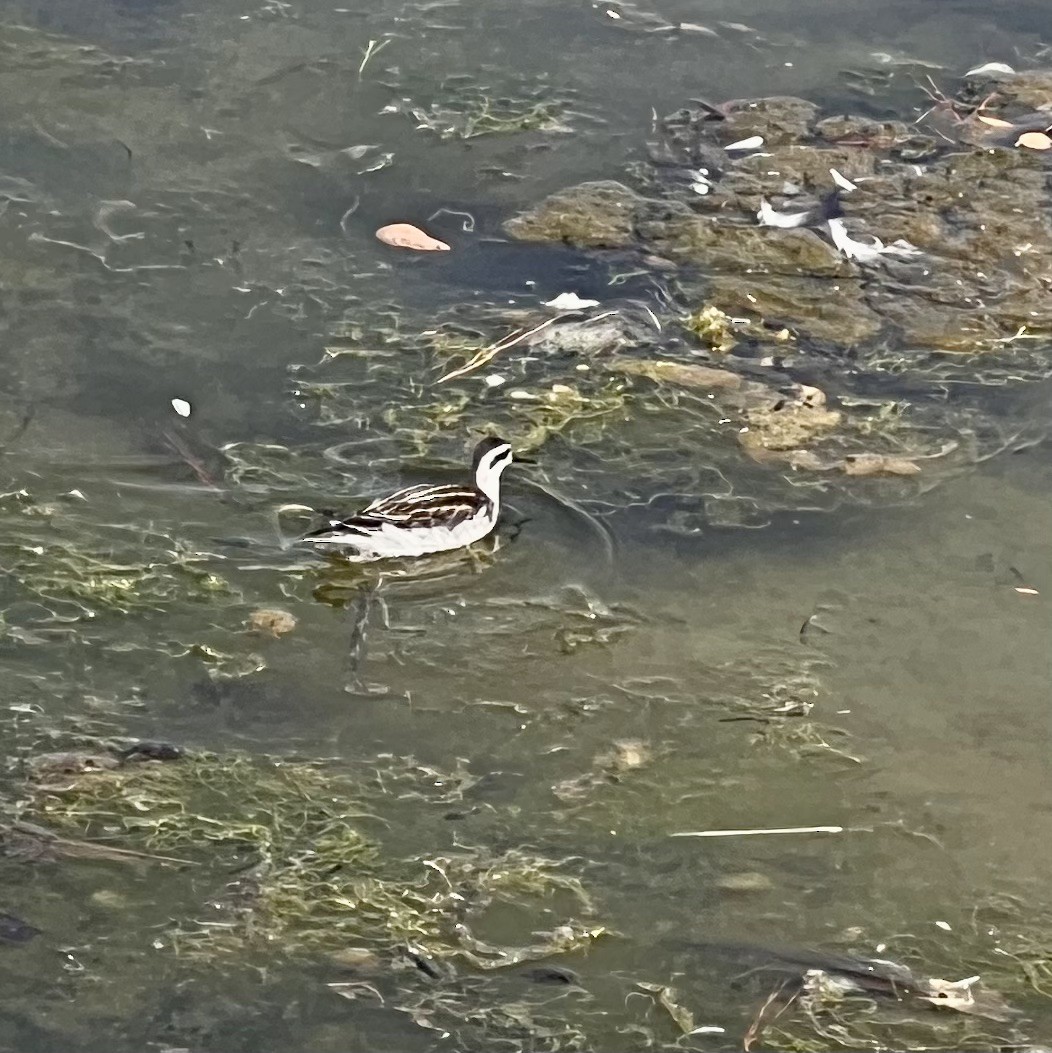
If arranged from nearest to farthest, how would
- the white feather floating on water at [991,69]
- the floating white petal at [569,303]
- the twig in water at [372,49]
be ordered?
1. the floating white petal at [569,303]
2. the twig in water at [372,49]
3. the white feather floating on water at [991,69]

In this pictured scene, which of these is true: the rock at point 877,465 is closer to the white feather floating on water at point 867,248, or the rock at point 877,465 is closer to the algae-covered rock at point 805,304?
the algae-covered rock at point 805,304

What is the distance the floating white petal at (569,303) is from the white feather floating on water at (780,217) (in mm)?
1161

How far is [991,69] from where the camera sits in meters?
10.3

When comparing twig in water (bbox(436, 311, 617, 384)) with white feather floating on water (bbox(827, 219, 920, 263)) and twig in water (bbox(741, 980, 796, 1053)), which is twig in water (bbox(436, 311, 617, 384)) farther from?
twig in water (bbox(741, 980, 796, 1053))

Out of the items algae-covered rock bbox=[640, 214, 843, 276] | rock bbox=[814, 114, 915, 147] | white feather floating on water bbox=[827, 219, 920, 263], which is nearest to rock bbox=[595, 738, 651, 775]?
algae-covered rock bbox=[640, 214, 843, 276]

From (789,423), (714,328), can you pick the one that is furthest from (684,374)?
(789,423)

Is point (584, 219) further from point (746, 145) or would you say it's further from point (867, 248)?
point (867, 248)

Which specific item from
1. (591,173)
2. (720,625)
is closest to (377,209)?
(591,173)

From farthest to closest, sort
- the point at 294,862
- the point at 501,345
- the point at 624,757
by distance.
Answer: the point at 501,345, the point at 624,757, the point at 294,862

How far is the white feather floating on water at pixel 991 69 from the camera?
10.3 m

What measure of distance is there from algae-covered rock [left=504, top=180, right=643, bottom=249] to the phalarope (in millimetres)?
2160

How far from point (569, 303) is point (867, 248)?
157cm

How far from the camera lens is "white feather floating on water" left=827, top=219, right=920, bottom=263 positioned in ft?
28.4

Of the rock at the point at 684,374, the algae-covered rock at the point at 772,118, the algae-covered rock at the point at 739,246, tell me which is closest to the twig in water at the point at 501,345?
the rock at the point at 684,374
